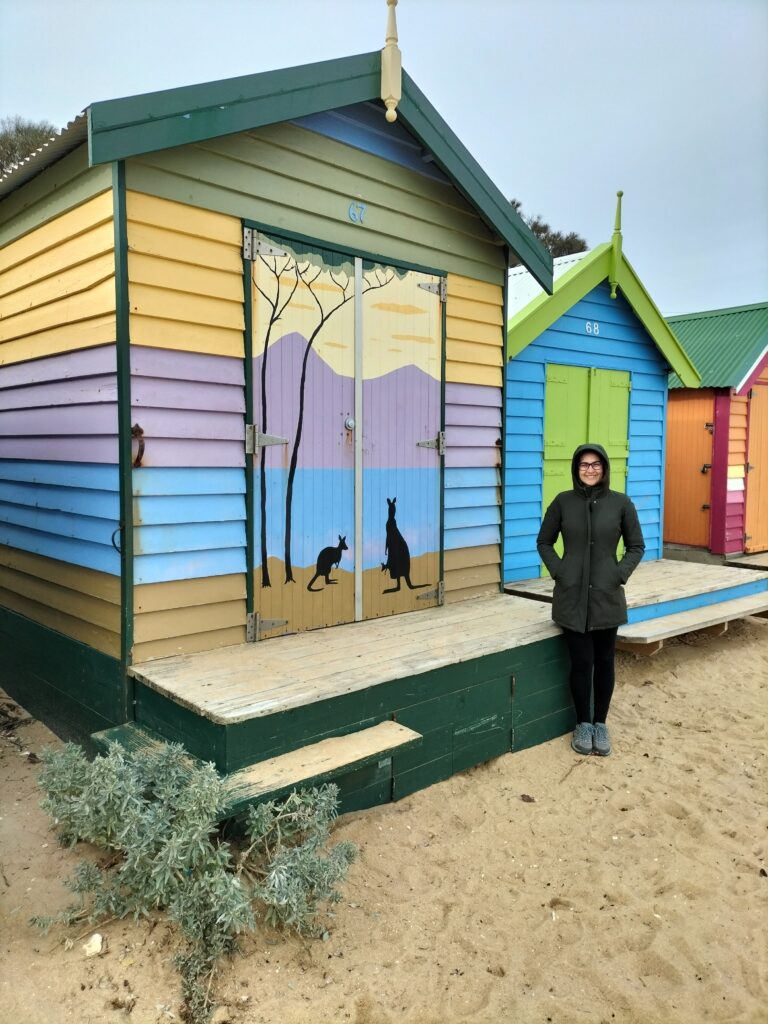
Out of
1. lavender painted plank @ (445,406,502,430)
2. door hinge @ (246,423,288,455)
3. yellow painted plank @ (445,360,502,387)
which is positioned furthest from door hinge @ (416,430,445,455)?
door hinge @ (246,423,288,455)

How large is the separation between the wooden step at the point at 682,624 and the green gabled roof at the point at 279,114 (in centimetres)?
298

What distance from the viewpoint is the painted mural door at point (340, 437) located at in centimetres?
407

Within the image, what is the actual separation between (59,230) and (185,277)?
83 centimetres

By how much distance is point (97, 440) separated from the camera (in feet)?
11.9

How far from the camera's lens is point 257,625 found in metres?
4.05

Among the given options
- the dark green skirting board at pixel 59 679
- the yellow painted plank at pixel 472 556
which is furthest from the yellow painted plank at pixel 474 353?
the dark green skirting board at pixel 59 679

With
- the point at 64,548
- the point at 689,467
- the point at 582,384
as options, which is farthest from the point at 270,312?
the point at 689,467

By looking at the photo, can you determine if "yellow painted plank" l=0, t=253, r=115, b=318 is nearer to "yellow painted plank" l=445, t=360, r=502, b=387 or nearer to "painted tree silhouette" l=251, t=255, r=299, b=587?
"painted tree silhouette" l=251, t=255, r=299, b=587

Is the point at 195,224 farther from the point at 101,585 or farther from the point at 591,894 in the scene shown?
the point at 591,894

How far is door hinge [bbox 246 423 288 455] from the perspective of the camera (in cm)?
394

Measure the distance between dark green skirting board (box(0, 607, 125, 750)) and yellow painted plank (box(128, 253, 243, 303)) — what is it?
1910mm

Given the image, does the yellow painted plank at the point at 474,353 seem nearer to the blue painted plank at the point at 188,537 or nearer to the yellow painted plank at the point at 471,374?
the yellow painted plank at the point at 471,374

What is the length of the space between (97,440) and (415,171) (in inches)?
108

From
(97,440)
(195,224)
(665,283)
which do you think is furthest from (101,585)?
(665,283)
